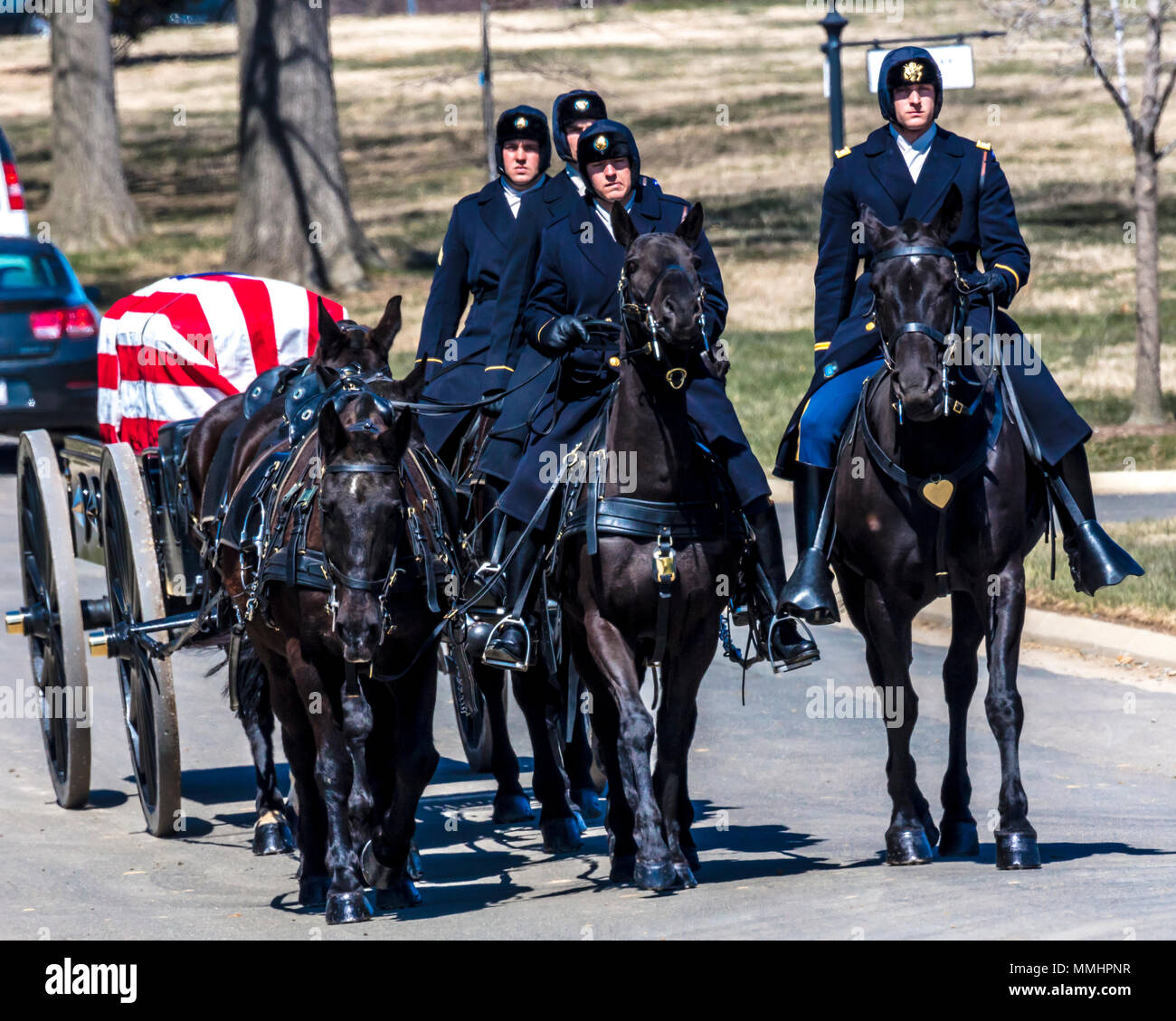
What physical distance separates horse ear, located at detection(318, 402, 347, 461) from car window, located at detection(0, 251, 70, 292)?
12027 millimetres

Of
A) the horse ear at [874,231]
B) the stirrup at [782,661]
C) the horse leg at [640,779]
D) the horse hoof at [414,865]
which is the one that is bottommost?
the horse hoof at [414,865]

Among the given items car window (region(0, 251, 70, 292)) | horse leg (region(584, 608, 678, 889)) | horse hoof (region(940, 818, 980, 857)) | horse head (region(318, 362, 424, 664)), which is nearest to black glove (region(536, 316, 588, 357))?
horse head (region(318, 362, 424, 664))

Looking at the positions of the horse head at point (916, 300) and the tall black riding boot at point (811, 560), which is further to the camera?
the tall black riding boot at point (811, 560)

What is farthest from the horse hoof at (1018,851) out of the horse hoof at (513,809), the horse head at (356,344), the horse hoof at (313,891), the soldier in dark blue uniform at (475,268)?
the soldier in dark blue uniform at (475,268)

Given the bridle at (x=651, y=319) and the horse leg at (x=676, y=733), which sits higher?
the bridle at (x=651, y=319)

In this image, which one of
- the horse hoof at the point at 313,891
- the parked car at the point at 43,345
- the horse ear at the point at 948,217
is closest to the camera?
the horse ear at the point at 948,217

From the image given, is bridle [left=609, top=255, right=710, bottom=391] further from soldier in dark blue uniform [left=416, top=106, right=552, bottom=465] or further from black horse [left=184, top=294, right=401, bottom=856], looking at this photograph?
soldier in dark blue uniform [left=416, top=106, right=552, bottom=465]

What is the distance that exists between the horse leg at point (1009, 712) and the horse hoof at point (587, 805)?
2.46m

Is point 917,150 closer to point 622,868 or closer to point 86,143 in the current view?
point 622,868

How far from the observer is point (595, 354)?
8.01 m

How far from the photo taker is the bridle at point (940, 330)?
704 centimetres

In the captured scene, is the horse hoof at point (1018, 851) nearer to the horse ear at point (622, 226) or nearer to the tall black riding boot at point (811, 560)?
the tall black riding boot at point (811, 560)

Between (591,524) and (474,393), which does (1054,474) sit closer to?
(591,524)

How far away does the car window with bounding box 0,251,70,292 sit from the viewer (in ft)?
59.2
